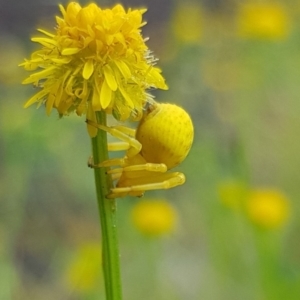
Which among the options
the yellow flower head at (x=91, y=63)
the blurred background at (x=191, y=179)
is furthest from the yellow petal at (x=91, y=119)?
the blurred background at (x=191, y=179)

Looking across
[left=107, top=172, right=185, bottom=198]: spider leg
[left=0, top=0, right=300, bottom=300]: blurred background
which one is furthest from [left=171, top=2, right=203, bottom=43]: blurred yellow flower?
[left=107, top=172, right=185, bottom=198]: spider leg

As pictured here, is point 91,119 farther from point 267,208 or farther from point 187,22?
Result: point 187,22

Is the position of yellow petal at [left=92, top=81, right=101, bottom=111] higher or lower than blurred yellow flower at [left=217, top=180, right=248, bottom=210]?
higher

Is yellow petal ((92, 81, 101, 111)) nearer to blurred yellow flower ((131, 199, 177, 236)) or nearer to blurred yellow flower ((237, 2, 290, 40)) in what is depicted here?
blurred yellow flower ((131, 199, 177, 236))

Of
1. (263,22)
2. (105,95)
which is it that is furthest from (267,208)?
(105,95)

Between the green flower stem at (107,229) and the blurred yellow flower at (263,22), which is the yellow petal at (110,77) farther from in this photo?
the blurred yellow flower at (263,22)
